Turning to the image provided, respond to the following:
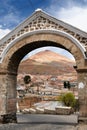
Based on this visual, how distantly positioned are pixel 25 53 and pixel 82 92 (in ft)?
10.8

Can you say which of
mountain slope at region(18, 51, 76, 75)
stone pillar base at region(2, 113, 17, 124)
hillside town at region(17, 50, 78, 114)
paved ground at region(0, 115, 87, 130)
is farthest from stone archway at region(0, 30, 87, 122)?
mountain slope at region(18, 51, 76, 75)

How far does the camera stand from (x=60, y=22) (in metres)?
12.5

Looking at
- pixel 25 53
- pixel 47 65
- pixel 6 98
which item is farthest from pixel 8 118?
pixel 47 65

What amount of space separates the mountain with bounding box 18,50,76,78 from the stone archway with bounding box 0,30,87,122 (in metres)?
52.9

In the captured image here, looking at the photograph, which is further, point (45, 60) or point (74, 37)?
point (45, 60)

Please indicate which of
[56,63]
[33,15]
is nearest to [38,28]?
[33,15]

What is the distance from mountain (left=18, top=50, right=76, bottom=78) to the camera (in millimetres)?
72438

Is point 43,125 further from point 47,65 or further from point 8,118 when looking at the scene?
point 47,65

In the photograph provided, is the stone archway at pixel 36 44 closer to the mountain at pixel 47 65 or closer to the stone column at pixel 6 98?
the stone column at pixel 6 98

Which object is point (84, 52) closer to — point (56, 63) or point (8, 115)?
point (8, 115)

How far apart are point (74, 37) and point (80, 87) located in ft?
6.56

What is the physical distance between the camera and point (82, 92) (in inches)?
473

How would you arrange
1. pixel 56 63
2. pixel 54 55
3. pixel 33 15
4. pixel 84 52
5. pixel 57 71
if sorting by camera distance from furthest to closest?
pixel 54 55 → pixel 56 63 → pixel 57 71 → pixel 33 15 → pixel 84 52

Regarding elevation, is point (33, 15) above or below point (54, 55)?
below
